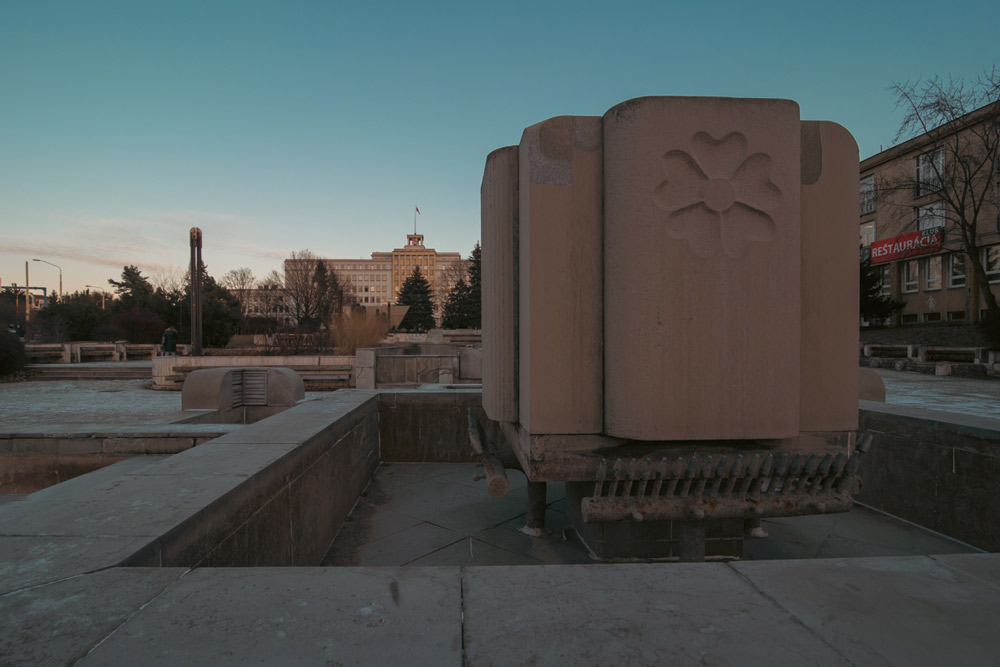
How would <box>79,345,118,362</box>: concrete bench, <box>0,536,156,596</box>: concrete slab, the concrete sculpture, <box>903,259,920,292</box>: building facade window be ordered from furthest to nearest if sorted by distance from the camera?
<box>903,259,920,292</box>: building facade window
<box>79,345,118,362</box>: concrete bench
the concrete sculpture
<box>0,536,156,596</box>: concrete slab

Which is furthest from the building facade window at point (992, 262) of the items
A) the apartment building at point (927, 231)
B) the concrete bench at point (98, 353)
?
the concrete bench at point (98, 353)

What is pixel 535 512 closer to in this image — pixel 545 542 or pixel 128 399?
pixel 545 542

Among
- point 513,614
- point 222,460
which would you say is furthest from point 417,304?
point 513,614

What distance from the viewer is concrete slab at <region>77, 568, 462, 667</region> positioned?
1241 mm

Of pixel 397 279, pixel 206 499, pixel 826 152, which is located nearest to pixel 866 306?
pixel 826 152

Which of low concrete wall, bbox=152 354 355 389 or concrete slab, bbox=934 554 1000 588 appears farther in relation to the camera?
low concrete wall, bbox=152 354 355 389

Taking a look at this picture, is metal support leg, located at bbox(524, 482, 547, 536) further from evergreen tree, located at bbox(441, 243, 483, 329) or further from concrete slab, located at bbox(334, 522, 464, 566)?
evergreen tree, located at bbox(441, 243, 483, 329)

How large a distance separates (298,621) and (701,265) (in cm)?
212

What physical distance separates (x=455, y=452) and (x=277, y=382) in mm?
3648

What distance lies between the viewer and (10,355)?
1847 cm

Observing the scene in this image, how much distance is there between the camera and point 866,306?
3116 centimetres

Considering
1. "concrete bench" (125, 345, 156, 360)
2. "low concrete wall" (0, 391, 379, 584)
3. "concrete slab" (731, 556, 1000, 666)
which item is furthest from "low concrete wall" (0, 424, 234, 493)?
"concrete bench" (125, 345, 156, 360)

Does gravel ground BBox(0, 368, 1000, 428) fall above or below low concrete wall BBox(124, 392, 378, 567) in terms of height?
below

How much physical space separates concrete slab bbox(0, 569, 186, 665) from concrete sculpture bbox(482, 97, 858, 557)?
1.62 m
